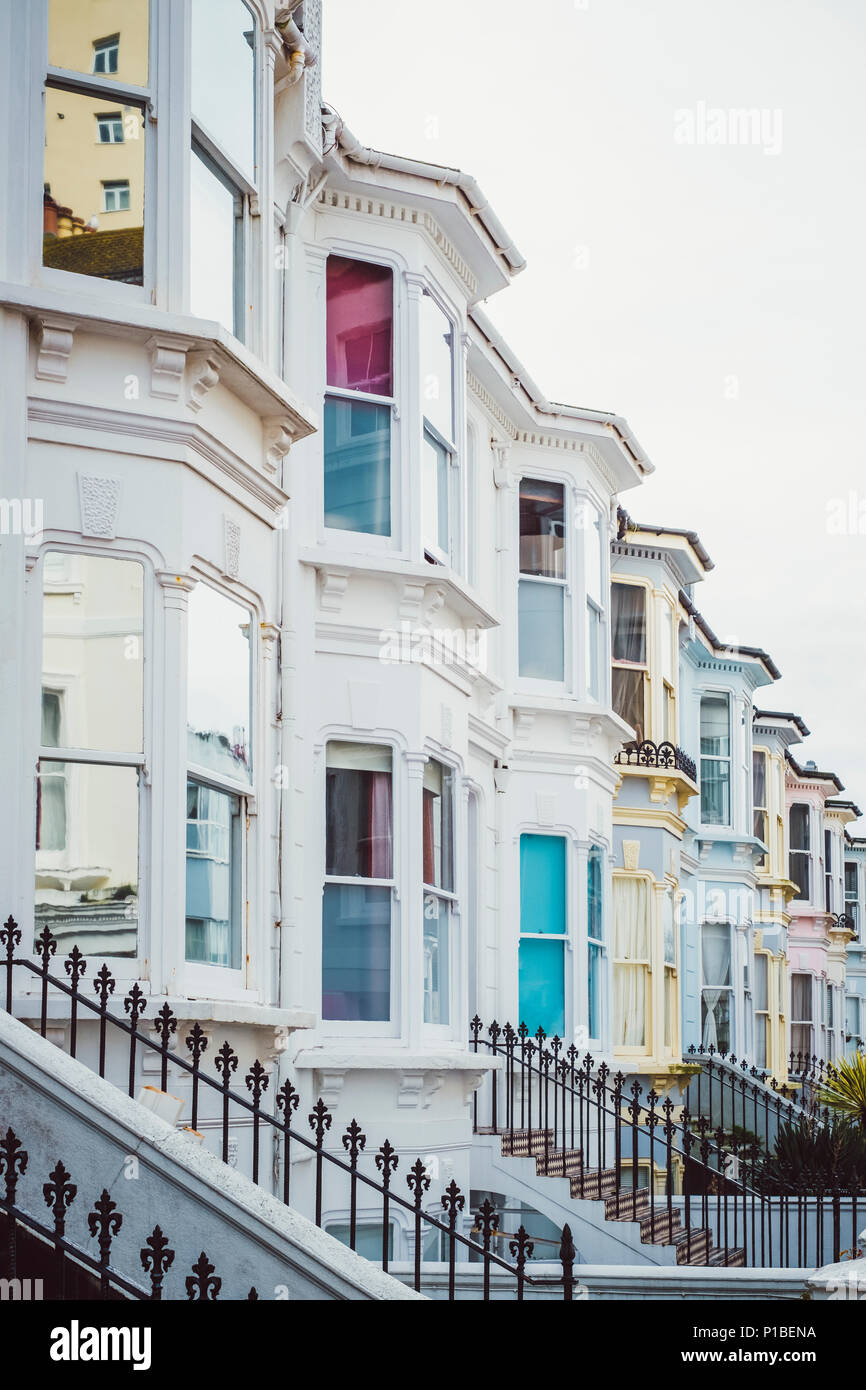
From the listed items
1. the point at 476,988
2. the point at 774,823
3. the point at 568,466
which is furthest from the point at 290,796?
the point at 774,823

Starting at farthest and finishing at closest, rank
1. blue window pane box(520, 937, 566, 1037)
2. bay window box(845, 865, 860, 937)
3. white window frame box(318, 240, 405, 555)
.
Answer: bay window box(845, 865, 860, 937)
blue window pane box(520, 937, 566, 1037)
white window frame box(318, 240, 405, 555)

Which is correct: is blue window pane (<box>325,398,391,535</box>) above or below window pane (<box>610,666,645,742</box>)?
above

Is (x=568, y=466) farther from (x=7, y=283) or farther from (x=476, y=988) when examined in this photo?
(x=7, y=283)

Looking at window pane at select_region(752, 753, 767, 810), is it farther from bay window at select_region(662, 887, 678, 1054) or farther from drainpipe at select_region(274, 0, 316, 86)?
drainpipe at select_region(274, 0, 316, 86)

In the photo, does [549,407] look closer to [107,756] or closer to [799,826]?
[107,756]

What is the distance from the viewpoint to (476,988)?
1633 cm

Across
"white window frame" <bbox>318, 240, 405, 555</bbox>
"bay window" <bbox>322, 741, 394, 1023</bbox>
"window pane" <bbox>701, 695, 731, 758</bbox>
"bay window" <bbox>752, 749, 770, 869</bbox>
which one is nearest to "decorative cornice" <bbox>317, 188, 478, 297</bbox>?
"white window frame" <bbox>318, 240, 405, 555</bbox>

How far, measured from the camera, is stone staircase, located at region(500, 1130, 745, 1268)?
14.4 m

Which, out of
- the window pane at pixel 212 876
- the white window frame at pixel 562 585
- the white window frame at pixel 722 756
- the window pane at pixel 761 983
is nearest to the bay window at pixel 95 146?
the window pane at pixel 212 876

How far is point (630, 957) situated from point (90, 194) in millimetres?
14254

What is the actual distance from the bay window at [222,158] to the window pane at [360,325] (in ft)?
6.76

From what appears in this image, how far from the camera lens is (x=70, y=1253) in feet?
A: 22.5

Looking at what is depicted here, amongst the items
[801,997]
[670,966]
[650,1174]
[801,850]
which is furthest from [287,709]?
[801,997]

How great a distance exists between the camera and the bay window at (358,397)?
1312 centimetres
